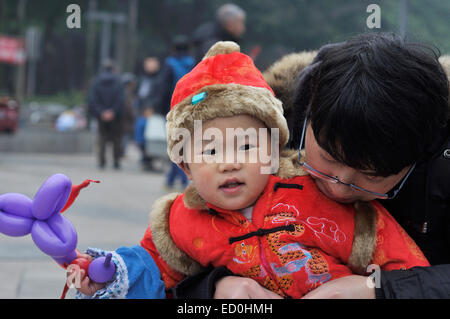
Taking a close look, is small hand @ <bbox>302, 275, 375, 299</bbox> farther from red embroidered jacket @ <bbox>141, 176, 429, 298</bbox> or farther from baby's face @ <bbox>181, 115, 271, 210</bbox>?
baby's face @ <bbox>181, 115, 271, 210</bbox>

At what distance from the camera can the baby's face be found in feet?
5.53

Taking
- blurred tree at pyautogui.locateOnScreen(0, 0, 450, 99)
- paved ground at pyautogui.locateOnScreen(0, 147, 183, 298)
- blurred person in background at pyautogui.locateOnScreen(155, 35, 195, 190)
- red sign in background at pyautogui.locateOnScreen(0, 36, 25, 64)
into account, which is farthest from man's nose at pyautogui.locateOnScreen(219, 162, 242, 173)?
blurred tree at pyautogui.locateOnScreen(0, 0, 450, 99)

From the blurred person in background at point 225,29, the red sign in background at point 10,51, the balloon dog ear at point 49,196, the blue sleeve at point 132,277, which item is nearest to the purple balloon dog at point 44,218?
the balloon dog ear at point 49,196

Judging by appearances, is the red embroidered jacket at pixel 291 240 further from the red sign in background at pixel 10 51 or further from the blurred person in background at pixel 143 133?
the red sign in background at pixel 10 51

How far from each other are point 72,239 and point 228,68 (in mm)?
652

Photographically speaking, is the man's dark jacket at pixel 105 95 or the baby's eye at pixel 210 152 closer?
the baby's eye at pixel 210 152

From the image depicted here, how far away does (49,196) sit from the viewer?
155cm

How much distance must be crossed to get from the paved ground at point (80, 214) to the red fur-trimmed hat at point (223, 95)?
1520 millimetres

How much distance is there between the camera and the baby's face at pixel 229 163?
5.53ft

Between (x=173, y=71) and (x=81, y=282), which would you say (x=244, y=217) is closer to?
(x=81, y=282)

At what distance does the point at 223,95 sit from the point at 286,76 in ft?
1.18

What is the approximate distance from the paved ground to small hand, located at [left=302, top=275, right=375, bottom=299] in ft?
5.63

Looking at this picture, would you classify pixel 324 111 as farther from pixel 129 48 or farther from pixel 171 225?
pixel 129 48

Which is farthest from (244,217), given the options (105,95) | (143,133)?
(143,133)
